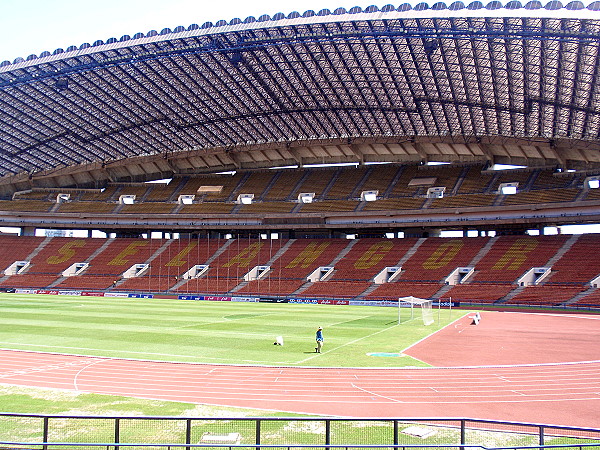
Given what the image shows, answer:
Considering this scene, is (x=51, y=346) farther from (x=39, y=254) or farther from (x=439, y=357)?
(x=39, y=254)

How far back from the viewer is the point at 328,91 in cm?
5625

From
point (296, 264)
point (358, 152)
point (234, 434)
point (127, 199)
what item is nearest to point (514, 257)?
point (296, 264)

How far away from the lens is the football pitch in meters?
22.7

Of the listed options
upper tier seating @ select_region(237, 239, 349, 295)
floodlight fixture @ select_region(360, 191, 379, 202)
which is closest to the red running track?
upper tier seating @ select_region(237, 239, 349, 295)

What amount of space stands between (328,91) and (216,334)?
3409 centimetres

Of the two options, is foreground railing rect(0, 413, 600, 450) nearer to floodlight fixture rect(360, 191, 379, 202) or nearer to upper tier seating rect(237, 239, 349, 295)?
upper tier seating rect(237, 239, 349, 295)

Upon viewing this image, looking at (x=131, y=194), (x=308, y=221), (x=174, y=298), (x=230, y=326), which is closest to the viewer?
(x=230, y=326)

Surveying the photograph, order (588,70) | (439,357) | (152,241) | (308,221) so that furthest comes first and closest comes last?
1. (152,241)
2. (308,221)
3. (588,70)
4. (439,357)

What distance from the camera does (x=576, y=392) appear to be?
17.1m

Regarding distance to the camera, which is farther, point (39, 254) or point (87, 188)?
point (87, 188)

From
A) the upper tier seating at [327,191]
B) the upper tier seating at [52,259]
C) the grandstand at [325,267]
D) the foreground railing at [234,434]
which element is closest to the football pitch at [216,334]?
the foreground railing at [234,434]

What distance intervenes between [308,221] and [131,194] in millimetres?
31626

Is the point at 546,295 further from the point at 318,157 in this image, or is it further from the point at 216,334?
the point at 318,157

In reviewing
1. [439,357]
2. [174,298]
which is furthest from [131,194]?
[439,357]
